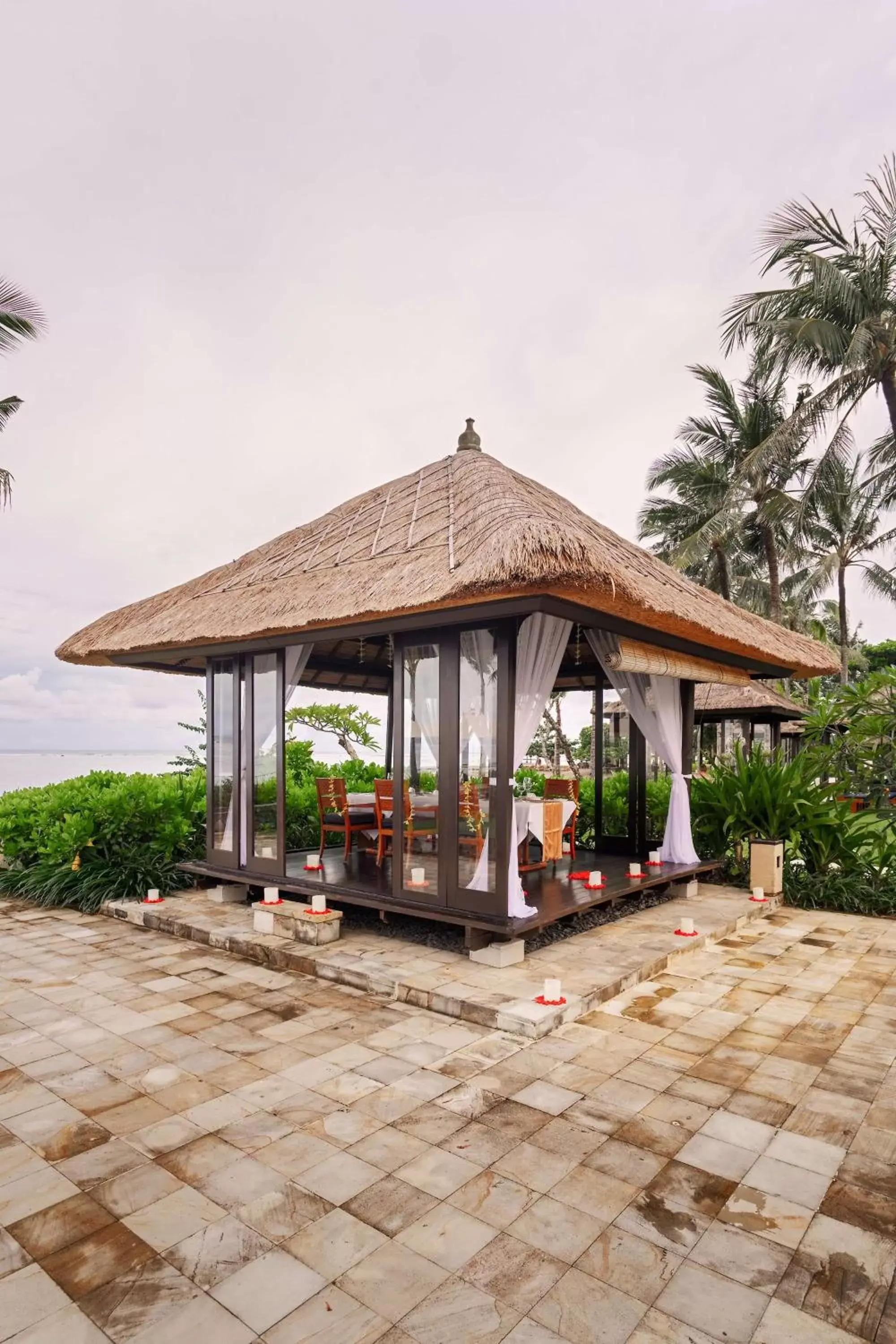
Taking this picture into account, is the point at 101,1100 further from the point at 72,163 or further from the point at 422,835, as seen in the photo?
the point at 72,163

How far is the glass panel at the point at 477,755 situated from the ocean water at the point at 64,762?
10167mm

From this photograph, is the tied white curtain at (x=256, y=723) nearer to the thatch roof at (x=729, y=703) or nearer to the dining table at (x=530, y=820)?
the dining table at (x=530, y=820)

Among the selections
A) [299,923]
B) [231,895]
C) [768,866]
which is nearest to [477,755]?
[299,923]

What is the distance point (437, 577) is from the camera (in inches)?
180

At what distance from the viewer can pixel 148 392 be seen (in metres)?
10.2

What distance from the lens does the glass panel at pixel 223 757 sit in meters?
6.47

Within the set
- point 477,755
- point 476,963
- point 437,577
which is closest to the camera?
Answer: point 437,577

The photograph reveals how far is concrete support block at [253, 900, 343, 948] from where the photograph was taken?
504 centimetres

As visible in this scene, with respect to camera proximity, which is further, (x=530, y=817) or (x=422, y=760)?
(x=530, y=817)

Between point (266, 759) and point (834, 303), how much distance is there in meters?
11.4

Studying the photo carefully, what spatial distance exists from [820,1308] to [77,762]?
59.1 metres

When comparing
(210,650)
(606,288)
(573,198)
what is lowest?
(210,650)

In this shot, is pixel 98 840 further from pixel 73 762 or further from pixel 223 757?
→ pixel 73 762

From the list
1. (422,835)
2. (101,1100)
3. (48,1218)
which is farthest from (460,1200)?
(422,835)
